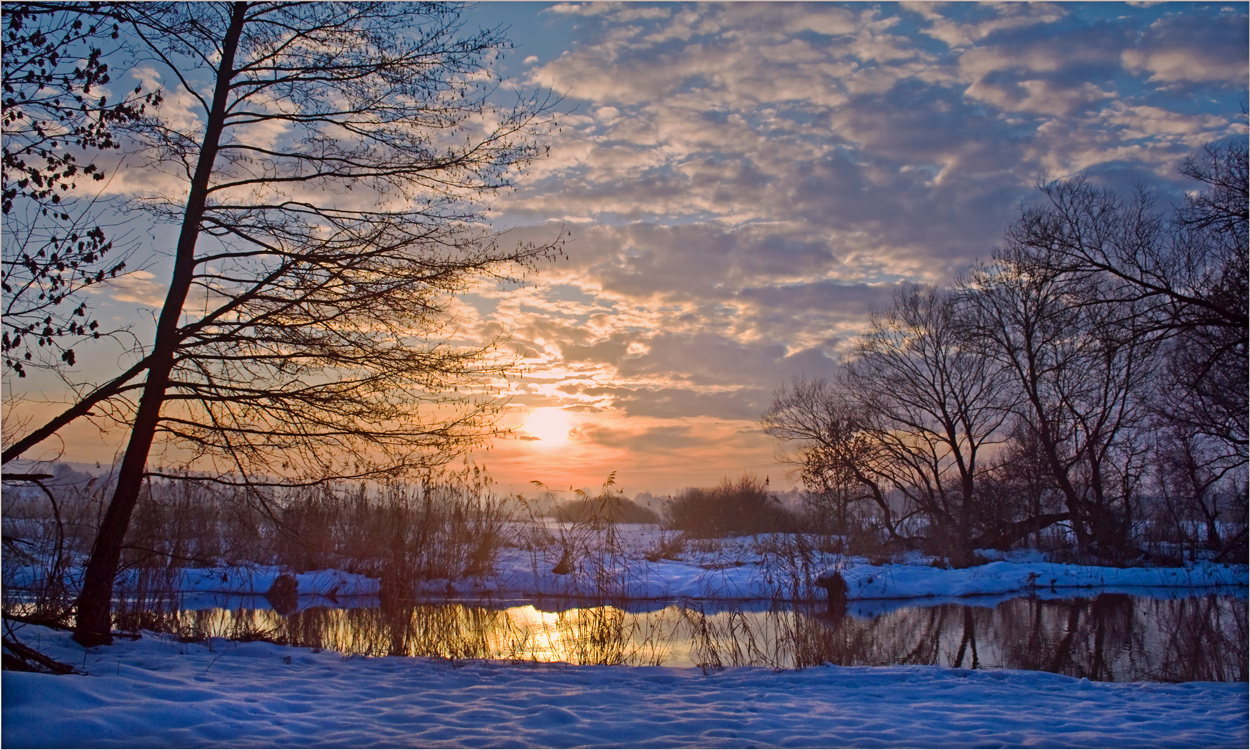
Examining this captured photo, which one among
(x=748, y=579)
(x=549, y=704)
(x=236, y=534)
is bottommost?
(x=748, y=579)

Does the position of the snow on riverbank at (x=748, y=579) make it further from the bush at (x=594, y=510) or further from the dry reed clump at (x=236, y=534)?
the bush at (x=594, y=510)

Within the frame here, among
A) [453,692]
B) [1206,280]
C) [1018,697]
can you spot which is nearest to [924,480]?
[1206,280]

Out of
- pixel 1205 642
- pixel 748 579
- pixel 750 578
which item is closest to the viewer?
pixel 1205 642

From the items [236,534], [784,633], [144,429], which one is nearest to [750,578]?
[784,633]

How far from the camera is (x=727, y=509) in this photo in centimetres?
3669

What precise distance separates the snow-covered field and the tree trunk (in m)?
0.32

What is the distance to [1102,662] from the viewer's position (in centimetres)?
923

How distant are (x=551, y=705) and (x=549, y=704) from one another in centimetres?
11

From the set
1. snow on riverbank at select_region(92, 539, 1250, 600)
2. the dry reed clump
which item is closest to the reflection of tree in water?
snow on riverbank at select_region(92, 539, 1250, 600)

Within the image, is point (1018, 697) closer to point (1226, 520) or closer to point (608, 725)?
point (608, 725)

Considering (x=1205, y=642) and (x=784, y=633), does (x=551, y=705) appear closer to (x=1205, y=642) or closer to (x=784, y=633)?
(x=784, y=633)

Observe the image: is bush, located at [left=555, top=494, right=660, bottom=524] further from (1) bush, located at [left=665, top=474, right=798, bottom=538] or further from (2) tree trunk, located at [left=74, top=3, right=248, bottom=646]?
(1) bush, located at [left=665, top=474, right=798, bottom=538]

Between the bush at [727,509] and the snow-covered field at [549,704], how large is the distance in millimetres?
28014

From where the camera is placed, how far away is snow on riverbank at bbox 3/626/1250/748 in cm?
410
